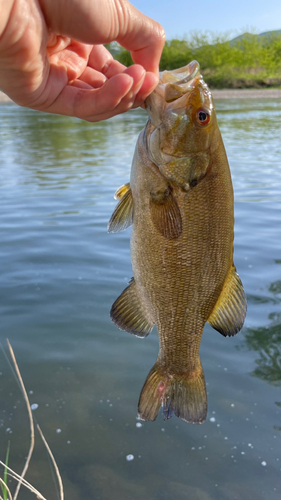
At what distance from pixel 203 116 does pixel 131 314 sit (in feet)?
3.91

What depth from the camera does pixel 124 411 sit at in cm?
401

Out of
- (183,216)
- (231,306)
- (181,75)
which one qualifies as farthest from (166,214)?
(181,75)

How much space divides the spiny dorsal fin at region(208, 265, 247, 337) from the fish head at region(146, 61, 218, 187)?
70 cm

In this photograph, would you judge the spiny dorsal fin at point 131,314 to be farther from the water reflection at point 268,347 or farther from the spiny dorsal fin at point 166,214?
the water reflection at point 268,347

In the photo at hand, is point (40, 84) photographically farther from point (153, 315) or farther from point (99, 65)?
point (153, 315)

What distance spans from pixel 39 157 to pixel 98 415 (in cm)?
1432

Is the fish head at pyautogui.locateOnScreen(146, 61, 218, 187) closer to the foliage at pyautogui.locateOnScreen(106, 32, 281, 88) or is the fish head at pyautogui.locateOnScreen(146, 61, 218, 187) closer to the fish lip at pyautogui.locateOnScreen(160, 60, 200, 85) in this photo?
the fish lip at pyautogui.locateOnScreen(160, 60, 200, 85)

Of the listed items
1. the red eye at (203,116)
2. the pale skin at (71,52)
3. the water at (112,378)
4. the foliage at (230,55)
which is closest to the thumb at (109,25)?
the pale skin at (71,52)

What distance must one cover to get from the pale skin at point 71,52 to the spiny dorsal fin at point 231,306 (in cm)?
110

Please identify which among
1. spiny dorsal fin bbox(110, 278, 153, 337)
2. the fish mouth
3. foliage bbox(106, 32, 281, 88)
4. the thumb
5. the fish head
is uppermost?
foliage bbox(106, 32, 281, 88)

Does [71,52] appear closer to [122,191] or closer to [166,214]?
[122,191]

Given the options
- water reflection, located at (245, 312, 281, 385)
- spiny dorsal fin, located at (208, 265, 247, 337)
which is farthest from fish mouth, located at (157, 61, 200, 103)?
water reflection, located at (245, 312, 281, 385)

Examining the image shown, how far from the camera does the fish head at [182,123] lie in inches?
97.1

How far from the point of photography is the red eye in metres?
2.47
